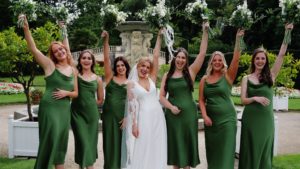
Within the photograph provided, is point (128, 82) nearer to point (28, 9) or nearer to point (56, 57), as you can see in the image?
point (56, 57)

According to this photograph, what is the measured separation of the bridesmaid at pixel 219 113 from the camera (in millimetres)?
6191

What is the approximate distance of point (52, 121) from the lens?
5.94m

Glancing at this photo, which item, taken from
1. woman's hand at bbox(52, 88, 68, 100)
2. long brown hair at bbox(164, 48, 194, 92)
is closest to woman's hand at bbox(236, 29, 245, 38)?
long brown hair at bbox(164, 48, 194, 92)

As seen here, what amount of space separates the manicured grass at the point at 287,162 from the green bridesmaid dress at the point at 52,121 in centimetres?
419

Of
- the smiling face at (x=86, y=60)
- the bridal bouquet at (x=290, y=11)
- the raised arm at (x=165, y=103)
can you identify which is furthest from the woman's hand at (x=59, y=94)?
the bridal bouquet at (x=290, y=11)

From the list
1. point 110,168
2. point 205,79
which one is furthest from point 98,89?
point 205,79

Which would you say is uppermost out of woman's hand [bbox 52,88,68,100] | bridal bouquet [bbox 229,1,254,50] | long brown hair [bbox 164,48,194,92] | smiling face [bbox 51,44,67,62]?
bridal bouquet [bbox 229,1,254,50]

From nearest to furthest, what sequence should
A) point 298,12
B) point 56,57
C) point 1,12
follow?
point 56,57, point 298,12, point 1,12

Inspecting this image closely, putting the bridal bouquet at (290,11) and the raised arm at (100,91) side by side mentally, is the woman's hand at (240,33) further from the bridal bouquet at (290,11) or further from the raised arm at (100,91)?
the raised arm at (100,91)

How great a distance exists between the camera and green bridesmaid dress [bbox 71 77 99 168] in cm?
639

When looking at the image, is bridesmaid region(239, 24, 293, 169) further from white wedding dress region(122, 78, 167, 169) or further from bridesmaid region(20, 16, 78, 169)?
bridesmaid region(20, 16, 78, 169)

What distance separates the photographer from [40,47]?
33.7ft

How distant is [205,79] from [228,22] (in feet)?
3.60

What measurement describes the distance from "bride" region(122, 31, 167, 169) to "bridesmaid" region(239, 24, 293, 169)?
1.19 metres
